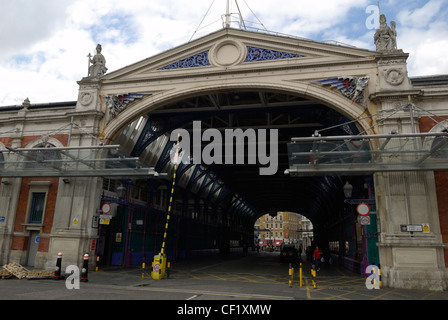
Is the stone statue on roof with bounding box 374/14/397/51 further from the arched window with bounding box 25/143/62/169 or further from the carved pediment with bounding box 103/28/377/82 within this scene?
the arched window with bounding box 25/143/62/169

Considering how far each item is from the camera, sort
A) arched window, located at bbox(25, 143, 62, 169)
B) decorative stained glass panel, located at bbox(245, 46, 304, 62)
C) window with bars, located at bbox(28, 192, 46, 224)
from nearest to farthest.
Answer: arched window, located at bbox(25, 143, 62, 169)
decorative stained glass panel, located at bbox(245, 46, 304, 62)
window with bars, located at bbox(28, 192, 46, 224)

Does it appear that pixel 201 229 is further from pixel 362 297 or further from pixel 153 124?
pixel 362 297

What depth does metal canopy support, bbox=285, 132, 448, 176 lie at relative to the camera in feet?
43.3

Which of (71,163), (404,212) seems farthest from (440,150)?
(71,163)

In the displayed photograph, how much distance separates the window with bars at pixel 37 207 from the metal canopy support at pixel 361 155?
15.3 metres

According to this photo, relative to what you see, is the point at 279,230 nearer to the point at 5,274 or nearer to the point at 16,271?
the point at 16,271

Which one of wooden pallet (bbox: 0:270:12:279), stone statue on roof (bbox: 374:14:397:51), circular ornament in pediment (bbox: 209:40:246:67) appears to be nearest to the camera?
wooden pallet (bbox: 0:270:12:279)

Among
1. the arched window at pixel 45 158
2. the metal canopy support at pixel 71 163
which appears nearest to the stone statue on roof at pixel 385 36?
the metal canopy support at pixel 71 163

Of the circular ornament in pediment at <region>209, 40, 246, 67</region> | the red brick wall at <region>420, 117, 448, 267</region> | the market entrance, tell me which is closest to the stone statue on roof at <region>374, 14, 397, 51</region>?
the market entrance

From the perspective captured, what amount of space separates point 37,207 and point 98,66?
9.50 meters

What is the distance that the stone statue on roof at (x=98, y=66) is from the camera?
2097cm

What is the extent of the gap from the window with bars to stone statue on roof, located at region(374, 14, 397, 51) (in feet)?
68.6

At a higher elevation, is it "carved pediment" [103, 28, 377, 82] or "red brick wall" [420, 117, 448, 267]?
"carved pediment" [103, 28, 377, 82]

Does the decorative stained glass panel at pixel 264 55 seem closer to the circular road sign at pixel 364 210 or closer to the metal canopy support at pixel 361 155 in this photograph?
the metal canopy support at pixel 361 155
